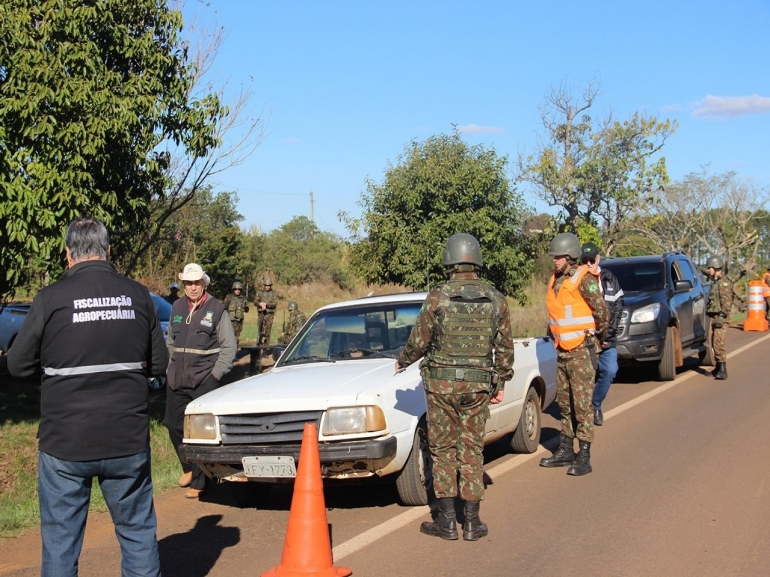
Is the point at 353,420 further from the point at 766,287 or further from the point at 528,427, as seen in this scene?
the point at 766,287

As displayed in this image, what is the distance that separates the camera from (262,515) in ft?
21.6

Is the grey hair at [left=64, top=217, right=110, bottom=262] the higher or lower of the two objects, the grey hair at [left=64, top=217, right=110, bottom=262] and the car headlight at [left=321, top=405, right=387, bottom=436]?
the higher

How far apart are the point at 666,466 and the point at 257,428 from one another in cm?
377

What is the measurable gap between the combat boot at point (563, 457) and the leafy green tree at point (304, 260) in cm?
3224

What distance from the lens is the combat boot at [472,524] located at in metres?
5.65

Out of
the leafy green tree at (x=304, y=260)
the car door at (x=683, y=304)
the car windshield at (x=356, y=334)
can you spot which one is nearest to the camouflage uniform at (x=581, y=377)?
the car windshield at (x=356, y=334)

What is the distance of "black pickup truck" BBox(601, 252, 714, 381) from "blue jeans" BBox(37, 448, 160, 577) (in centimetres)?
981

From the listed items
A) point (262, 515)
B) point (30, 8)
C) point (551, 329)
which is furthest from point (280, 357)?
point (30, 8)

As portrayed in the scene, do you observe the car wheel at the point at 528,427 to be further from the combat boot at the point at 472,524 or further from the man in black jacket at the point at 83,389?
the man in black jacket at the point at 83,389

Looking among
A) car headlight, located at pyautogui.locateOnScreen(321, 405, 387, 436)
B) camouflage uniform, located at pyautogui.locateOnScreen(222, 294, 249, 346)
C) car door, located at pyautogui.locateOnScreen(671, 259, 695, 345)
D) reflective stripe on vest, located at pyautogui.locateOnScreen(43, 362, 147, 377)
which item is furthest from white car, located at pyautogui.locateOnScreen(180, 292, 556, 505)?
camouflage uniform, located at pyautogui.locateOnScreen(222, 294, 249, 346)

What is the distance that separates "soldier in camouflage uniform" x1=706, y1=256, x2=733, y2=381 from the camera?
13.4m

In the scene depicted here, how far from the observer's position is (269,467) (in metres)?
5.96

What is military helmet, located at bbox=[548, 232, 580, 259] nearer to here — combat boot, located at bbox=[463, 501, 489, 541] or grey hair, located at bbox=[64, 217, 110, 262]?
combat boot, located at bbox=[463, 501, 489, 541]

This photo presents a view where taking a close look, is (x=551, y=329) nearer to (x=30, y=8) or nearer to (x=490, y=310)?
(x=490, y=310)
